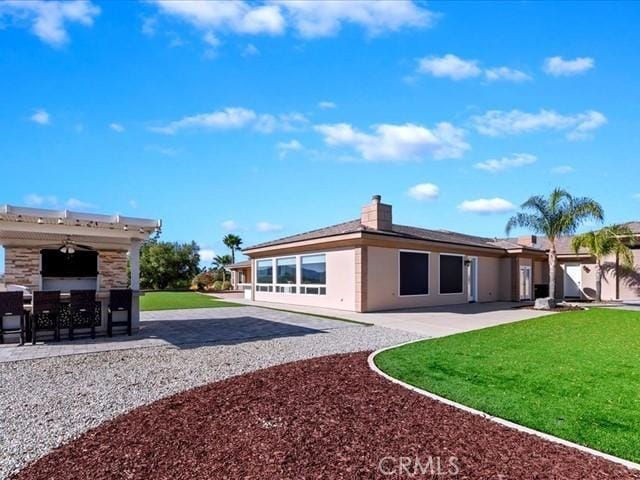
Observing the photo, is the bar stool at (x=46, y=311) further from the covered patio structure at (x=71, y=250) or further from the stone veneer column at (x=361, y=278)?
the stone veneer column at (x=361, y=278)

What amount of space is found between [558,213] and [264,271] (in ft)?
53.3

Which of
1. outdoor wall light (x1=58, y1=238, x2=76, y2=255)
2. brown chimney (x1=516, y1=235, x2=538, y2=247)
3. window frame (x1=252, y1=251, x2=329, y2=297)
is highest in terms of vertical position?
brown chimney (x1=516, y1=235, x2=538, y2=247)

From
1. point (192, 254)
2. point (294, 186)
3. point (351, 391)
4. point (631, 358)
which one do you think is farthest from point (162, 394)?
point (192, 254)

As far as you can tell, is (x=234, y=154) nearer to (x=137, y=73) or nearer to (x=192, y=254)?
(x=137, y=73)

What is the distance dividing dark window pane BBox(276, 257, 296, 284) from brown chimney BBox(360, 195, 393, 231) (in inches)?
196

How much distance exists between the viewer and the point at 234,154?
15.4 meters

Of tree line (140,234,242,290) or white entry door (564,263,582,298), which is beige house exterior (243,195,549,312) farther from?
tree line (140,234,242,290)

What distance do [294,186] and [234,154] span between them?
2.90 metres

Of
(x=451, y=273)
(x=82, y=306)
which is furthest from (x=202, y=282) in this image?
(x=82, y=306)

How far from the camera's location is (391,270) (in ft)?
59.8

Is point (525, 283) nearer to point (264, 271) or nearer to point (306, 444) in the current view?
point (264, 271)

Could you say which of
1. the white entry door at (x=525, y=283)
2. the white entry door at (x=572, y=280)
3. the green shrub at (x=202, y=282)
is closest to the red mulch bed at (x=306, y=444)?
the white entry door at (x=525, y=283)

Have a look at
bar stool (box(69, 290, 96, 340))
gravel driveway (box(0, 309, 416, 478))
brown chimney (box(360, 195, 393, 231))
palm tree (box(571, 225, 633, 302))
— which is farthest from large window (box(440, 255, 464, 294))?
bar stool (box(69, 290, 96, 340))

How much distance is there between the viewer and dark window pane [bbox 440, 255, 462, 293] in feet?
67.7
